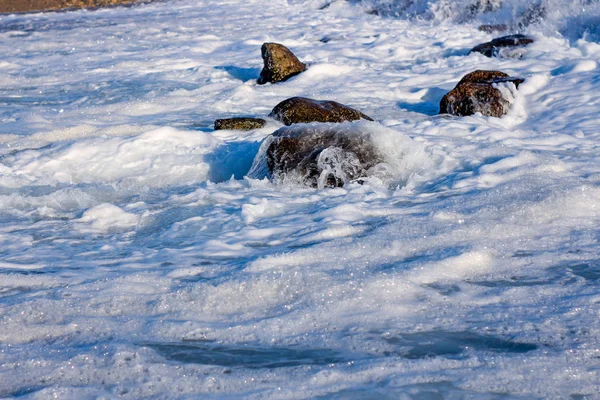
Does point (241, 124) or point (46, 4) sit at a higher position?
point (46, 4)

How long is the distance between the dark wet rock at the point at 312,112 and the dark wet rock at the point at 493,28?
7.73 metres

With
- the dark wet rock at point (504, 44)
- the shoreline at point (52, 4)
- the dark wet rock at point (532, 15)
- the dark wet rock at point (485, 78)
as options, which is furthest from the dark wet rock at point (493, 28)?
the shoreline at point (52, 4)

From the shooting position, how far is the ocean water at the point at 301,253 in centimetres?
216

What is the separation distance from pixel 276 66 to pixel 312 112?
299 cm

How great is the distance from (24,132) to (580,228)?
5040mm

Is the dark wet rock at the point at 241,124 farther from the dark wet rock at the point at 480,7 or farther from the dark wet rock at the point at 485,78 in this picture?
the dark wet rock at the point at 480,7

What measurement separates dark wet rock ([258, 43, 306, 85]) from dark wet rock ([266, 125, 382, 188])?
157 inches

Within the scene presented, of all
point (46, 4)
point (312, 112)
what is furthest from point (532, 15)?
point (46, 4)

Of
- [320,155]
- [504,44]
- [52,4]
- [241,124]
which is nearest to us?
[320,155]

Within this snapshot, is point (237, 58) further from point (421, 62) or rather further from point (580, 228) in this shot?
point (580, 228)

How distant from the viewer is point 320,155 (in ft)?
14.5

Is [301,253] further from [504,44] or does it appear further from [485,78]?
[504,44]

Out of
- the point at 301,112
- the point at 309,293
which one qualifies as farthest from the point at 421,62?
the point at 309,293

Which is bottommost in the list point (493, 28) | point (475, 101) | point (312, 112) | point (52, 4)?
point (493, 28)
